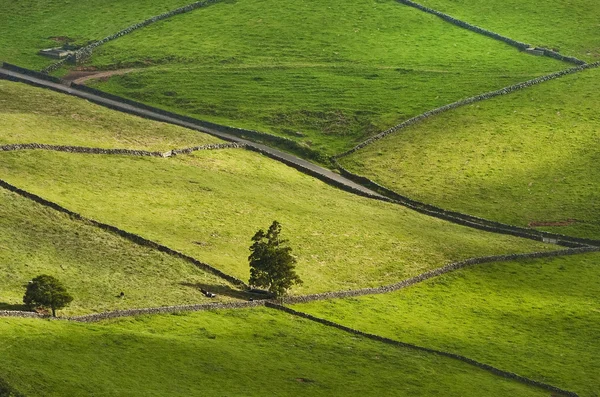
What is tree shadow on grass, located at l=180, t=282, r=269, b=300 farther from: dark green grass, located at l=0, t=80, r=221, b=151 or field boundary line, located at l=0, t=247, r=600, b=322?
dark green grass, located at l=0, t=80, r=221, b=151

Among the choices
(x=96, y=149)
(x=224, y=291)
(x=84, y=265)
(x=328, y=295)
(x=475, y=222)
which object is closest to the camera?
(x=84, y=265)

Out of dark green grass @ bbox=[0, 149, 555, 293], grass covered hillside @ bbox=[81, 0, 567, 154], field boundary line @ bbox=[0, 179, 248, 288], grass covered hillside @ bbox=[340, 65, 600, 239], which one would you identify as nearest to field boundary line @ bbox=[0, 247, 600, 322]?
dark green grass @ bbox=[0, 149, 555, 293]

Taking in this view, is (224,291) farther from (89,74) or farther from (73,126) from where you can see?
(89,74)

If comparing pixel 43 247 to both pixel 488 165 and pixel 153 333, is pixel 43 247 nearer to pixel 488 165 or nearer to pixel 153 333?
pixel 153 333

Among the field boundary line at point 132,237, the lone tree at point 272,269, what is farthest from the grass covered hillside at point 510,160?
the field boundary line at point 132,237

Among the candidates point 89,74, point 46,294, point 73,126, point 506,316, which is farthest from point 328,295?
point 89,74

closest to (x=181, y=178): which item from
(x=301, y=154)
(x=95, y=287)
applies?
(x=301, y=154)

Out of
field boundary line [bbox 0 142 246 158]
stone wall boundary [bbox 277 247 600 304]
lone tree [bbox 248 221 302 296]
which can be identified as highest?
field boundary line [bbox 0 142 246 158]
